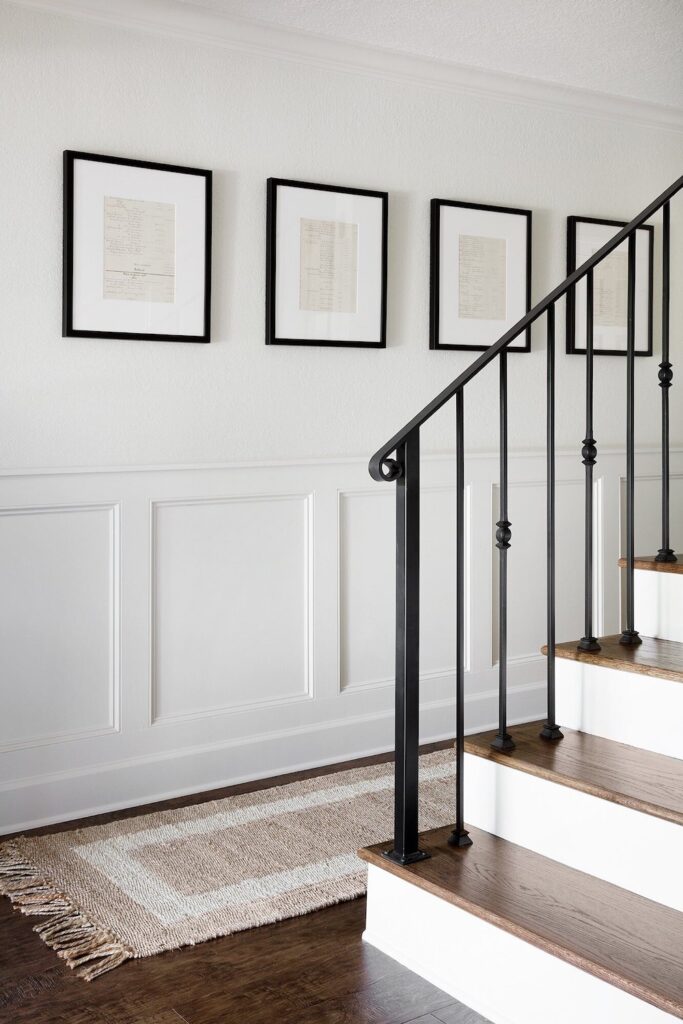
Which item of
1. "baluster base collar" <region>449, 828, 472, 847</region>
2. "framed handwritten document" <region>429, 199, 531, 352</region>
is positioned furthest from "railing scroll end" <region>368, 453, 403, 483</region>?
"framed handwritten document" <region>429, 199, 531, 352</region>

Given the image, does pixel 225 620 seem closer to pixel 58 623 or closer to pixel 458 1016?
pixel 58 623

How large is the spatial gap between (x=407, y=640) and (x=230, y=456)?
133cm

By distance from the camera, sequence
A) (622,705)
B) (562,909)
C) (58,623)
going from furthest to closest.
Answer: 1. (58,623)
2. (622,705)
3. (562,909)

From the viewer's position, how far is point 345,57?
140 inches

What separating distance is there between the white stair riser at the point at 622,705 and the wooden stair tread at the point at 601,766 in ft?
0.08

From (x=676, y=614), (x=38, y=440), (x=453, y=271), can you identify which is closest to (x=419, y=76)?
(x=453, y=271)

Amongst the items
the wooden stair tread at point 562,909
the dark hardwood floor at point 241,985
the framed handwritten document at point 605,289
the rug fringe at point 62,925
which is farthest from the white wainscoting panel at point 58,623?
the framed handwritten document at point 605,289

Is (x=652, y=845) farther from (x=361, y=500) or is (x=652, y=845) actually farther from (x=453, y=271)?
(x=453, y=271)

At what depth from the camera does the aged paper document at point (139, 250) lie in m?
3.17

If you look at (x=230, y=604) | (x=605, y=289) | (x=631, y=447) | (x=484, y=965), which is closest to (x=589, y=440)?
(x=631, y=447)

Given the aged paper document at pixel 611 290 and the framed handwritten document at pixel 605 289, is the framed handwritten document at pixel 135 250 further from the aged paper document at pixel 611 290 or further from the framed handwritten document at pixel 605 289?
the aged paper document at pixel 611 290

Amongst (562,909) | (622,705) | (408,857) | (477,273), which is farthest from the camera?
(477,273)

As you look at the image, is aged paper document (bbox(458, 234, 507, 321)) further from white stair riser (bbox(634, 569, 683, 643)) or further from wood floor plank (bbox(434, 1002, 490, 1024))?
wood floor plank (bbox(434, 1002, 490, 1024))

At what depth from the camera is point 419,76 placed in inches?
148
